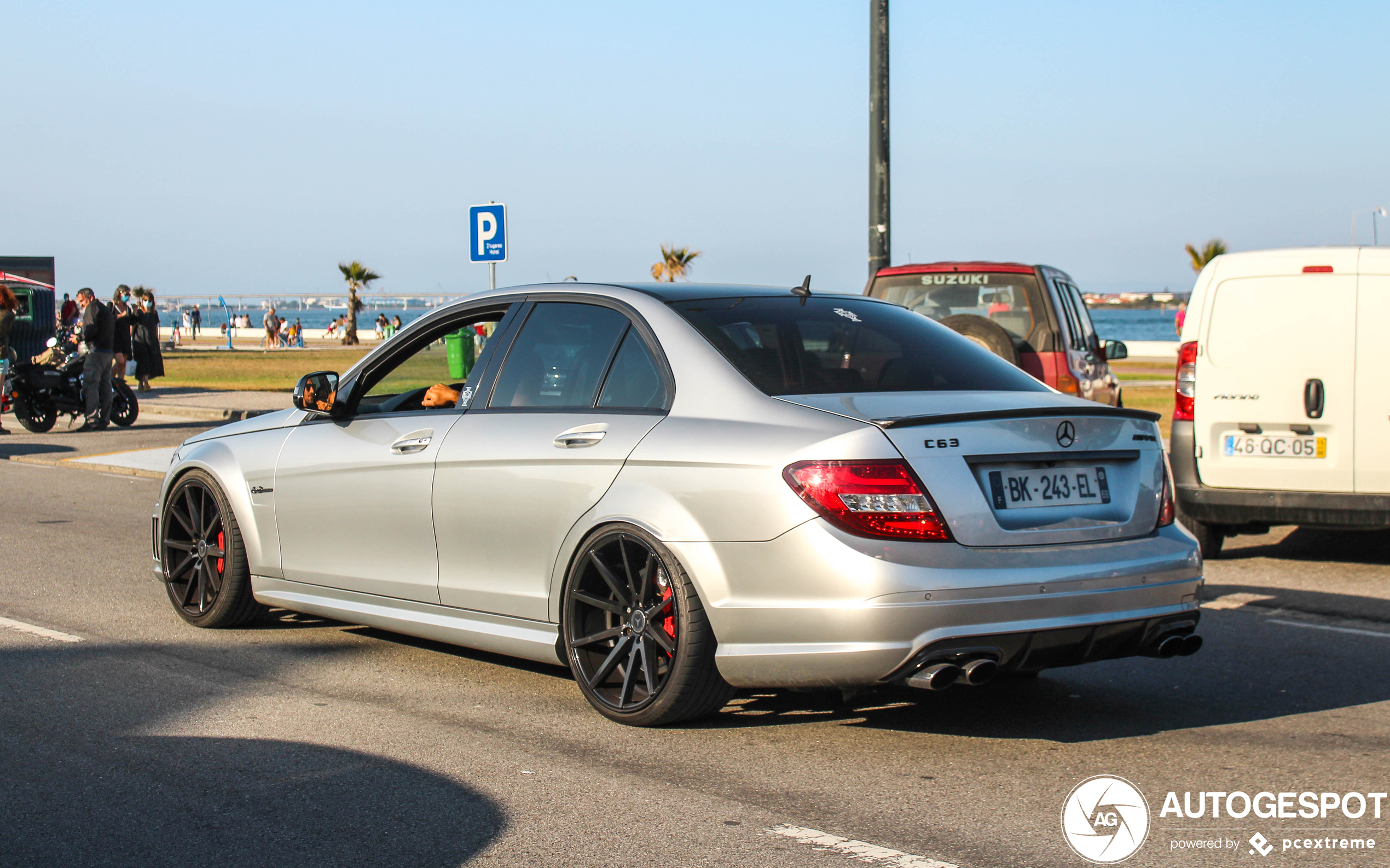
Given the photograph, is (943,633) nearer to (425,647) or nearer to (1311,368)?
(425,647)

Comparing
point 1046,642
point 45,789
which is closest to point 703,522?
point 1046,642

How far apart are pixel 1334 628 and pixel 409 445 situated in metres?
4.41

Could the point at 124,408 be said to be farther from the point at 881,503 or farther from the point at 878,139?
the point at 881,503

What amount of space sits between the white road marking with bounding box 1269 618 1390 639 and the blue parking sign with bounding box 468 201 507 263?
9.98 metres

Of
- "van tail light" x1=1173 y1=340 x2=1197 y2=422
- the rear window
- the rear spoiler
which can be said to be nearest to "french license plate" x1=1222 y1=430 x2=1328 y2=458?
"van tail light" x1=1173 y1=340 x2=1197 y2=422

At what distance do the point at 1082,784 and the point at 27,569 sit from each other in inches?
260

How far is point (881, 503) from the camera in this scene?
175 inches

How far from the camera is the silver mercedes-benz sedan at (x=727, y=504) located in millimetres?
4461

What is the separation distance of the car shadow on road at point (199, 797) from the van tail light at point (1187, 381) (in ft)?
18.9

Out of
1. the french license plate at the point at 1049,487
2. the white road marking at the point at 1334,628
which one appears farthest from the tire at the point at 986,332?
the french license plate at the point at 1049,487

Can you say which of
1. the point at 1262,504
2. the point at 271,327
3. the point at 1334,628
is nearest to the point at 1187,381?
the point at 1262,504

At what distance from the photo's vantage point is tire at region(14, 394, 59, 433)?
19.1 m

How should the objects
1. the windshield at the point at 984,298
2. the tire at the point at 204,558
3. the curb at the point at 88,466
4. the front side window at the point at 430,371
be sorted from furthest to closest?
the curb at the point at 88,466
the windshield at the point at 984,298
the tire at the point at 204,558
the front side window at the point at 430,371

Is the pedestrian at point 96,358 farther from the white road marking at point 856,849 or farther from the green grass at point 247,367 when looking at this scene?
the white road marking at point 856,849
